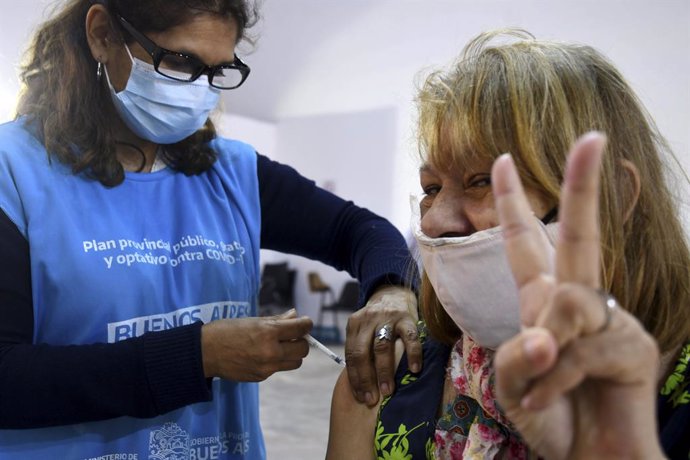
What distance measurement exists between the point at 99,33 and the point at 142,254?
1.59ft

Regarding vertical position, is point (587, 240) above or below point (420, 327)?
above

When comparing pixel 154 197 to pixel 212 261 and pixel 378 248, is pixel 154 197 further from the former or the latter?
pixel 378 248

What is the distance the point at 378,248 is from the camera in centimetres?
176

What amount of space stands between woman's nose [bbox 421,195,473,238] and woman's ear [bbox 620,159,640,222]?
0.24m

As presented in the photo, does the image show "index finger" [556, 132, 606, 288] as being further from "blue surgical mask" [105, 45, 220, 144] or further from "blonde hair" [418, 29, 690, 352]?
"blue surgical mask" [105, 45, 220, 144]

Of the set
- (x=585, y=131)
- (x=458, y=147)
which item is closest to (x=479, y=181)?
(x=458, y=147)

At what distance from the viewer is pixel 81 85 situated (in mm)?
1605

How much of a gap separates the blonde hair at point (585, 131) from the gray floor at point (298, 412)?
399cm

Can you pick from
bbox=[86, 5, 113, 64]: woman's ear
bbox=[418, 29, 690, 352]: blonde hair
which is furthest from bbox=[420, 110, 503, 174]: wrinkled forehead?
bbox=[86, 5, 113, 64]: woman's ear

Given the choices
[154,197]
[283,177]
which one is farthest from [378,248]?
[154,197]

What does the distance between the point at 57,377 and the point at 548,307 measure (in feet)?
3.04

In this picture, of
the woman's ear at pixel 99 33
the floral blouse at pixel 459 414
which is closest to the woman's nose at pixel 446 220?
the floral blouse at pixel 459 414

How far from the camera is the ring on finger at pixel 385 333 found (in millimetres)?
1418

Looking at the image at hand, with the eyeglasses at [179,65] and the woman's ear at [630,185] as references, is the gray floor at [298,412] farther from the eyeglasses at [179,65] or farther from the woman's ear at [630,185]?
the woman's ear at [630,185]
